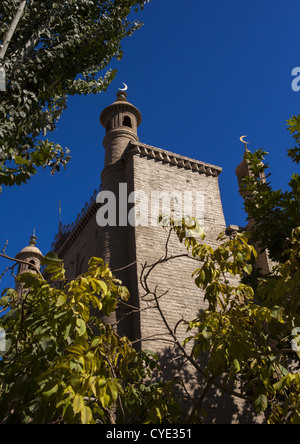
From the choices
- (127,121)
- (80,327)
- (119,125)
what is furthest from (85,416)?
(127,121)

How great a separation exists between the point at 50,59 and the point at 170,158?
896cm

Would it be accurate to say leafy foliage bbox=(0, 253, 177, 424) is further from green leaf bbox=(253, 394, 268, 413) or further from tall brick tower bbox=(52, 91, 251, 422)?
tall brick tower bbox=(52, 91, 251, 422)

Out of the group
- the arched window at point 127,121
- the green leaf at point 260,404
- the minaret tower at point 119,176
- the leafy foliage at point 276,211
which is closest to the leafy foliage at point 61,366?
the green leaf at point 260,404

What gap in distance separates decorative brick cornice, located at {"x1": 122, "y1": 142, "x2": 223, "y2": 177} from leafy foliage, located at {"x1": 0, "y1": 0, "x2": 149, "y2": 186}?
602 centimetres

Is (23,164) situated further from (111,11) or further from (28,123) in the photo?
(111,11)

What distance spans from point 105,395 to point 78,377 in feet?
0.87

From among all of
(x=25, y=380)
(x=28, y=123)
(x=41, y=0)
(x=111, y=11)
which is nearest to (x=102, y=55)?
(x=111, y=11)

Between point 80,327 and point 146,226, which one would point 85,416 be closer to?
point 80,327

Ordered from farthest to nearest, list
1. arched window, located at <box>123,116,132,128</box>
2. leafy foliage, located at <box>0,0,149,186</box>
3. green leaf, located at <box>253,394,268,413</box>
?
arched window, located at <box>123,116,132,128</box> → leafy foliage, located at <box>0,0,149,186</box> → green leaf, located at <box>253,394,268,413</box>

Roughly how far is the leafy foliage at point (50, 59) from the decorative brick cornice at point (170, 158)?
19.7 ft

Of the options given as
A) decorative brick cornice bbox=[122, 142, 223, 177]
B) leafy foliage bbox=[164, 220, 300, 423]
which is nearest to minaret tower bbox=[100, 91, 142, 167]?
decorative brick cornice bbox=[122, 142, 223, 177]

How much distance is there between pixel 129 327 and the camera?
11.9 metres

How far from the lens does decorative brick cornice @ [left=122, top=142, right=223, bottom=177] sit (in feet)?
51.4

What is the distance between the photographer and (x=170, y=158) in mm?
16250
